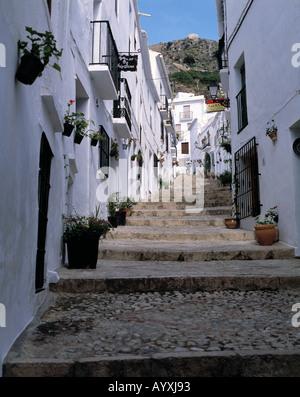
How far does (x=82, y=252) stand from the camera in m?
4.98

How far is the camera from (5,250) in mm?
2371

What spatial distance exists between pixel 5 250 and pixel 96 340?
97 cm

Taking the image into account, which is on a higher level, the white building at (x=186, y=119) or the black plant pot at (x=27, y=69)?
the white building at (x=186, y=119)

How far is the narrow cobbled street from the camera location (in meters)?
2.40

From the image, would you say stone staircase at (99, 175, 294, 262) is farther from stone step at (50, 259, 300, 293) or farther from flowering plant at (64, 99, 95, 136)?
flowering plant at (64, 99, 95, 136)

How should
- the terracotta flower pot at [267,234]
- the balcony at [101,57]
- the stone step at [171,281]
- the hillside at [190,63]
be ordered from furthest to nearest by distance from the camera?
the hillside at [190,63] → the balcony at [101,57] → the terracotta flower pot at [267,234] → the stone step at [171,281]

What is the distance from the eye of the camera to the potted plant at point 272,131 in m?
6.68

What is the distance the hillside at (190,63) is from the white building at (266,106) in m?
41.0

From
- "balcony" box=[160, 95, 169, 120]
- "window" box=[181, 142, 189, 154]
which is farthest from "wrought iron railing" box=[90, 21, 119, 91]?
"window" box=[181, 142, 189, 154]

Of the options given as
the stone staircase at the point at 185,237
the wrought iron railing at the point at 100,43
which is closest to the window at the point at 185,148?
the stone staircase at the point at 185,237

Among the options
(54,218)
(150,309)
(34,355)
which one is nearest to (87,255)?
(54,218)

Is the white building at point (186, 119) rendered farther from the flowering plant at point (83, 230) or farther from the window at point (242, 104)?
the flowering plant at point (83, 230)

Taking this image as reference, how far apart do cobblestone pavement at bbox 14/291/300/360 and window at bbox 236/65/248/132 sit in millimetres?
5834

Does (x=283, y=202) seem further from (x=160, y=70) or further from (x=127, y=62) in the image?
(x=160, y=70)
